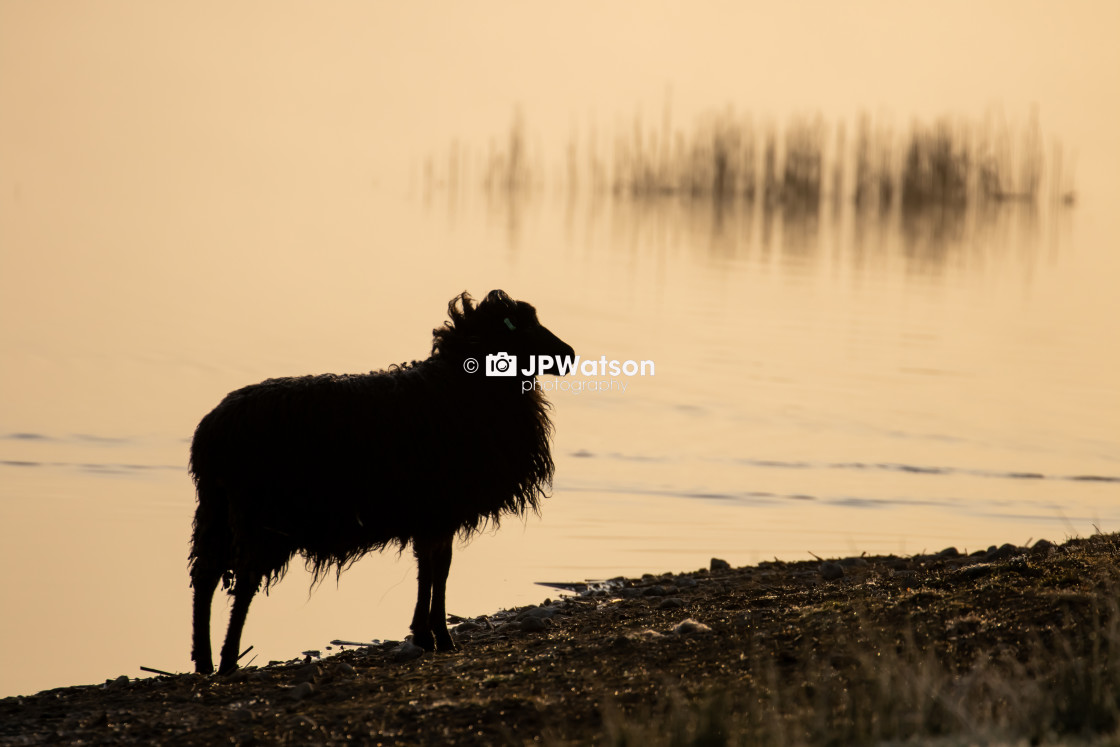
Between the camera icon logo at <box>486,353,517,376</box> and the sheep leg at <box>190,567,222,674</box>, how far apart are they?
6.86 ft

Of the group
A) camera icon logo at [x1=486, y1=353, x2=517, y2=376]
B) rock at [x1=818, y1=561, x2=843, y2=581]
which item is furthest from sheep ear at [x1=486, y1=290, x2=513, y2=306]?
rock at [x1=818, y1=561, x2=843, y2=581]

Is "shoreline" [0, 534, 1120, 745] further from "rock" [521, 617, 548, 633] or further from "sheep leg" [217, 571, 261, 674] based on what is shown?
"sheep leg" [217, 571, 261, 674]

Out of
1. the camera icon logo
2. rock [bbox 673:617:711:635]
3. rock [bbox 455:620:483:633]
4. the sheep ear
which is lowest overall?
rock [bbox 455:620:483:633]

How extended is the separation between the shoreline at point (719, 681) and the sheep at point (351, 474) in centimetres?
57

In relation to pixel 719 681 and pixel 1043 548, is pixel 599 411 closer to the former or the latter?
pixel 1043 548

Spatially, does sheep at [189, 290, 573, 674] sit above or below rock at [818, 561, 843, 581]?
above

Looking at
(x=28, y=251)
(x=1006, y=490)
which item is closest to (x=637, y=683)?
(x=1006, y=490)

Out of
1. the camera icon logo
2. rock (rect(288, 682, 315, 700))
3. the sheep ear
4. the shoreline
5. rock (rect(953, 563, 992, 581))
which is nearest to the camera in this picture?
the shoreline

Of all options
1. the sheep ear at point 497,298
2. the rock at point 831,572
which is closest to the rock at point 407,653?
the sheep ear at point 497,298

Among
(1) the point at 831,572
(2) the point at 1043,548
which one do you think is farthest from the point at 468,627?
(2) the point at 1043,548

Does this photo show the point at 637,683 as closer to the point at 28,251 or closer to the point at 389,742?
the point at 389,742

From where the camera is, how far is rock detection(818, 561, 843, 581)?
29.1 feet

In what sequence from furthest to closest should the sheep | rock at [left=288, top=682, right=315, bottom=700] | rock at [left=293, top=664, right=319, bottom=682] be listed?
1. the sheep
2. rock at [left=293, top=664, right=319, bottom=682]
3. rock at [left=288, top=682, right=315, bottom=700]

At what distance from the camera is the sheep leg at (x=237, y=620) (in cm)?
716
